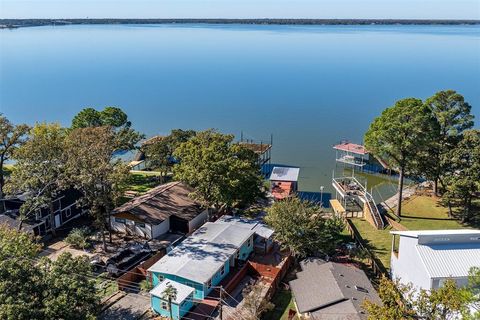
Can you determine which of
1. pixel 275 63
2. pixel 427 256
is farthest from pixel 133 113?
pixel 275 63

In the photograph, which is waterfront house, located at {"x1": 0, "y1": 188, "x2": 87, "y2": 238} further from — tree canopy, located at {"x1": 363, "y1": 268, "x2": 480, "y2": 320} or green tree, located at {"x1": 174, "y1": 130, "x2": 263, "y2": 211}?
tree canopy, located at {"x1": 363, "y1": 268, "x2": 480, "y2": 320}

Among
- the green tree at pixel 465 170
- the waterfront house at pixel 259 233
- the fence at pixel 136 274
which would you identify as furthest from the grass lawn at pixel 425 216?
the fence at pixel 136 274

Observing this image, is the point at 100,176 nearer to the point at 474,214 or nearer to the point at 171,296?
the point at 171,296

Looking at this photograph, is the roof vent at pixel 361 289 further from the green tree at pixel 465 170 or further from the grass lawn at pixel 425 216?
the green tree at pixel 465 170

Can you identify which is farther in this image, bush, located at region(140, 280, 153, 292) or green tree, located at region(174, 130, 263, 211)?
green tree, located at region(174, 130, 263, 211)

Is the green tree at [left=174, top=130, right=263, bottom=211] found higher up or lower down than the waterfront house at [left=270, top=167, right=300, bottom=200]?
higher up

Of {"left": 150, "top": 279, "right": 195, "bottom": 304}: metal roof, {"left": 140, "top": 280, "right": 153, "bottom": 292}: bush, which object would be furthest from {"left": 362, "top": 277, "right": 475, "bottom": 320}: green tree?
{"left": 140, "top": 280, "right": 153, "bottom": 292}: bush

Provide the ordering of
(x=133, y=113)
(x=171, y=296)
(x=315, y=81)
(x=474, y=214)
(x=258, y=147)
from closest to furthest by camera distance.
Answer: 1. (x=171, y=296)
2. (x=474, y=214)
3. (x=258, y=147)
4. (x=133, y=113)
5. (x=315, y=81)
